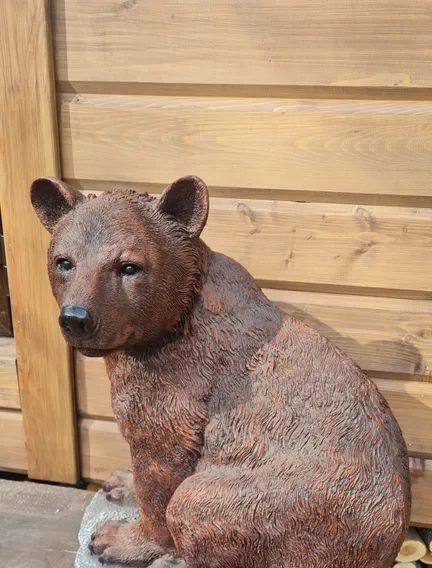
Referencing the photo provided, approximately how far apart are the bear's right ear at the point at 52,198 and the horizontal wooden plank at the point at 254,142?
0.50m

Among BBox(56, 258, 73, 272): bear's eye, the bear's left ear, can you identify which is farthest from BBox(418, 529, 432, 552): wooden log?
BBox(56, 258, 73, 272): bear's eye

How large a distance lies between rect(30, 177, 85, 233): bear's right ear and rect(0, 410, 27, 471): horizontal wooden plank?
115 cm

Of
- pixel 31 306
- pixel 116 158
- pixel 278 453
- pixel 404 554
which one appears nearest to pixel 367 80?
pixel 116 158

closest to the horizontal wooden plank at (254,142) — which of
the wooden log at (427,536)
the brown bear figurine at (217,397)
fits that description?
the brown bear figurine at (217,397)

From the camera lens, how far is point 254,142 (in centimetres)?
176

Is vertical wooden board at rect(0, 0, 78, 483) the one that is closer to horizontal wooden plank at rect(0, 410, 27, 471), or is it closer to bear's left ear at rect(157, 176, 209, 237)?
horizontal wooden plank at rect(0, 410, 27, 471)

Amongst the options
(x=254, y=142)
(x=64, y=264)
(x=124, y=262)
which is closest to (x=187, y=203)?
(x=124, y=262)

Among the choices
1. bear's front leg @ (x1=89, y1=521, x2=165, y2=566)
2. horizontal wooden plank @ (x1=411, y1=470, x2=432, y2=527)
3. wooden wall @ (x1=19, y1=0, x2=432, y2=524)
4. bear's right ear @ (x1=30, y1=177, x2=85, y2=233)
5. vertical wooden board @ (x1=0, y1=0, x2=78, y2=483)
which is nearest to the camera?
bear's right ear @ (x1=30, y1=177, x2=85, y2=233)

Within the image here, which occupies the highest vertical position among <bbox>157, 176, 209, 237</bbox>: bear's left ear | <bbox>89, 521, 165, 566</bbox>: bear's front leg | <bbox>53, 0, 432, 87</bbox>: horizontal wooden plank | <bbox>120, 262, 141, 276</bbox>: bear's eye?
<bbox>53, 0, 432, 87</bbox>: horizontal wooden plank

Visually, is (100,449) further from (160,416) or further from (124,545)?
(160,416)

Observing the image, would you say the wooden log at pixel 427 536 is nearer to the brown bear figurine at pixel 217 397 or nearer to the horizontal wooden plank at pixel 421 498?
the horizontal wooden plank at pixel 421 498

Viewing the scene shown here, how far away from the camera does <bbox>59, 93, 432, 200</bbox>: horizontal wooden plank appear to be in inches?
66.7

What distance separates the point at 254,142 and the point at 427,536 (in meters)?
1.42

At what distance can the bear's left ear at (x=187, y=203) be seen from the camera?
1278 millimetres
